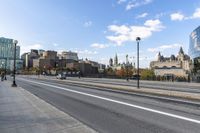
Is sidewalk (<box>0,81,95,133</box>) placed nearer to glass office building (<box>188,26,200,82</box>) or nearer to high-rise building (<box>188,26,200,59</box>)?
glass office building (<box>188,26,200,82</box>)

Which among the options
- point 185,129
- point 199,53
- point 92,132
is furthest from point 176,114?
point 199,53

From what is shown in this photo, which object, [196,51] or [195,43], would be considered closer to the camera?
[196,51]

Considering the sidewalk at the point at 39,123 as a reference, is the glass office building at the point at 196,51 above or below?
above

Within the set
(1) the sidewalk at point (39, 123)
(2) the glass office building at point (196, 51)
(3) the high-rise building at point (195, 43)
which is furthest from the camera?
(3) the high-rise building at point (195, 43)

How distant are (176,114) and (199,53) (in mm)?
80962

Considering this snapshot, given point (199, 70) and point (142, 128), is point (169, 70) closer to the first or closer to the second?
point (199, 70)

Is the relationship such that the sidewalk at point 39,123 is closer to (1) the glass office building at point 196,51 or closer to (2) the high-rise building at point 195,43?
(1) the glass office building at point 196,51

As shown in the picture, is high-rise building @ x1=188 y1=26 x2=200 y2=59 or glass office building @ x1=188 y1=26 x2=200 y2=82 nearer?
glass office building @ x1=188 y1=26 x2=200 y2=82

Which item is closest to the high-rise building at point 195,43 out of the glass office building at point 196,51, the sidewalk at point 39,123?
the glass office building at point 196,51

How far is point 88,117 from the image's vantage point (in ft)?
40.4

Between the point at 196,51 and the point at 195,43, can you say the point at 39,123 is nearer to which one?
the point at 196,51

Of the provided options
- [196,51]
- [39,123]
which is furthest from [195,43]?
[39,123]

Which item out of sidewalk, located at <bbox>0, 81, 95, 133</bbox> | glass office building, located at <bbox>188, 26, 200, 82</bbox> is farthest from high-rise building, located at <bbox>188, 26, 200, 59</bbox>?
sidewalk, located at <bbox>0, 81, 95, 133</bbox>

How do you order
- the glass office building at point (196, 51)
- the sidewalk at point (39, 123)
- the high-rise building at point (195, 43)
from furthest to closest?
1. the high-rise building at point (195, 43)
2. the glass office building at point (196, 51)
3. the sidewalk at point (39, 123)
